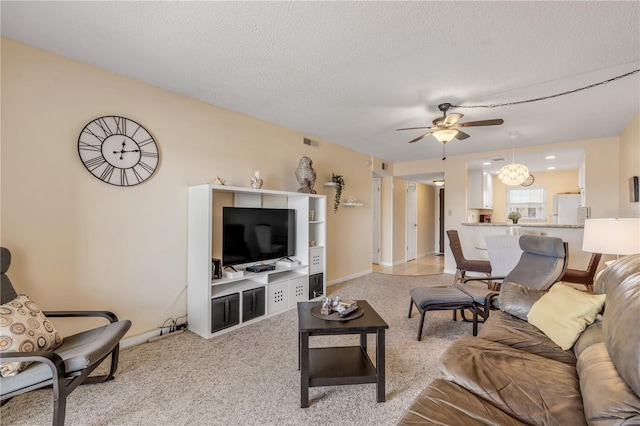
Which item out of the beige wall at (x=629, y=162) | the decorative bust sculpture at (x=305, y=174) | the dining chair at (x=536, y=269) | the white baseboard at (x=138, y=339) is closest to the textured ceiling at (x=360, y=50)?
the beige wall at (x=629, y=162)

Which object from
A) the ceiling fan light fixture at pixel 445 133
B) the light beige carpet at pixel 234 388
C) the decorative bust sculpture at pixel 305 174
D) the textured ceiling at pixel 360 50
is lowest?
the light beige carpet at pixel 234 388

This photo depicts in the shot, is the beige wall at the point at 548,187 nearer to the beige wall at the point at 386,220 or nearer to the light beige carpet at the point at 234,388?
the beige wall at the point at 386,220

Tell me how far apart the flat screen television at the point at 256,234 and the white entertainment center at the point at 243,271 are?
0.15 meters

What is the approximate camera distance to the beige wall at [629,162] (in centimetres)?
355

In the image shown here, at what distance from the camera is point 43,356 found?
153 centimetres

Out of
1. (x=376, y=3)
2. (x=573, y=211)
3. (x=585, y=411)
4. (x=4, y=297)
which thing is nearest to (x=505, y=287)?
(x=585, y=411)

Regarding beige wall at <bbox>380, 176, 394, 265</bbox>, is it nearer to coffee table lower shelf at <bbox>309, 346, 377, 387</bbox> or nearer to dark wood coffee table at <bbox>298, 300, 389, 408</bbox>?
coffee table lower shelf at <bbox>309, 346, 377, 387</bbox>

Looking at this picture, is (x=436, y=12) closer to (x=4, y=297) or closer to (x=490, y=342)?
(x=490, y=342)

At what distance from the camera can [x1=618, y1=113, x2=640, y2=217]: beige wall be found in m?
3.55

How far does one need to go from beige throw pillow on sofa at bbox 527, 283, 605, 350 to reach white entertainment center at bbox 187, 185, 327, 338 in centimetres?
251

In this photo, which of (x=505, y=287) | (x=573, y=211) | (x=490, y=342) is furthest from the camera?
(x=573, y=211)

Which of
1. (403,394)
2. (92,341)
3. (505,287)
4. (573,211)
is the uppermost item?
(573,211)

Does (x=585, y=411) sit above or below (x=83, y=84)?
below

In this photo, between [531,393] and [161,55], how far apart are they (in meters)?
3.19
